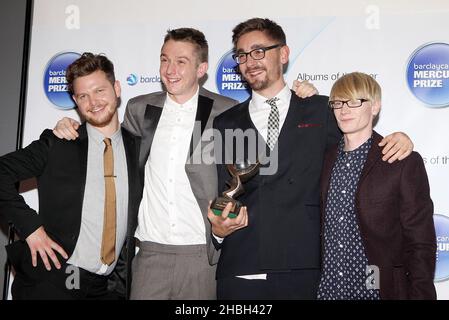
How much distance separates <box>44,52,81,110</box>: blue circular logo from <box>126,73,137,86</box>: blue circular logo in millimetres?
427

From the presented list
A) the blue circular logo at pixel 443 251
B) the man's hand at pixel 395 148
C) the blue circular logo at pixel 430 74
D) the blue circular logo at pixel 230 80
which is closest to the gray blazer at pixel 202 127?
the blue circular logo at pixel 230 80

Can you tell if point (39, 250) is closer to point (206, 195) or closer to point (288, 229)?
point (206, 195)

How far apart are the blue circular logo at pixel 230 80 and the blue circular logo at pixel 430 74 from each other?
3.74ft

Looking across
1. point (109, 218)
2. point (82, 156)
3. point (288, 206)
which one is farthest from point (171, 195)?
point (288, 206)

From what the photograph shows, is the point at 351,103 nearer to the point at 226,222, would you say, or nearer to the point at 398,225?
the point at 398,225

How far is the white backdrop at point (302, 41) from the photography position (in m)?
3.42

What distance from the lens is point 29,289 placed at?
2.64 meters

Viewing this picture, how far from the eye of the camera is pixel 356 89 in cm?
240

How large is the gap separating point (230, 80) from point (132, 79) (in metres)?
0.72

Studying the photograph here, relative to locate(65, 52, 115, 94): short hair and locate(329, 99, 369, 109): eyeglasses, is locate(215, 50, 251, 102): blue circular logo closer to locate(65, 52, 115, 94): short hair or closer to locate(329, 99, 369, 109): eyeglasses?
locate(65, 52, 115, 94): short hair

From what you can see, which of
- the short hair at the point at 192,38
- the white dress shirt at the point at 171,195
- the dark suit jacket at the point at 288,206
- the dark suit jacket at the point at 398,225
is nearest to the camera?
the dark suit jacket at the point at 398,225

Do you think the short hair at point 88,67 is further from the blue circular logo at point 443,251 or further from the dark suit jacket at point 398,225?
the blue circular logo at point 443,251

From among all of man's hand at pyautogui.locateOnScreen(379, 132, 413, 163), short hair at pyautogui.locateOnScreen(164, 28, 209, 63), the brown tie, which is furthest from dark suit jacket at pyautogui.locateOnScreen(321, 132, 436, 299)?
the brown tie

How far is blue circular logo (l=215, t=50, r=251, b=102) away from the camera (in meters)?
3.62
